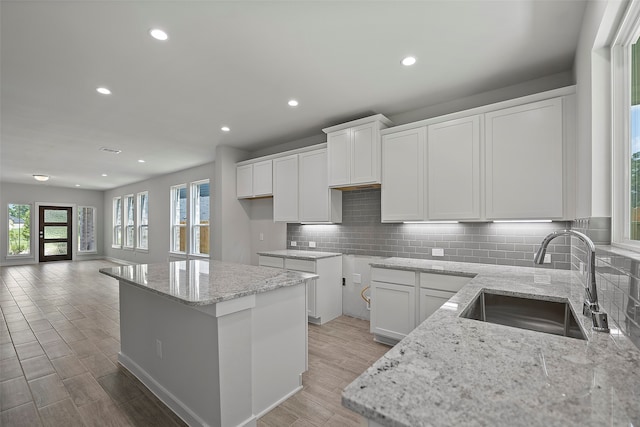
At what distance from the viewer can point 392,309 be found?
2959 millimetres

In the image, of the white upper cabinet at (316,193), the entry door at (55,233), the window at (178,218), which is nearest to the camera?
the white upper cabinet at (316,193)

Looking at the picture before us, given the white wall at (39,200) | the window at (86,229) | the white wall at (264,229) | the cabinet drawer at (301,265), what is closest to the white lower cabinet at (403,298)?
the cabinet drawer at (301,265)

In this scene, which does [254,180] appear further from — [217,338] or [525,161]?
[525,161]

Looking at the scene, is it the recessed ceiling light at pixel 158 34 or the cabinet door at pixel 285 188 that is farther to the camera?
the cabinet door at pixel 285 188

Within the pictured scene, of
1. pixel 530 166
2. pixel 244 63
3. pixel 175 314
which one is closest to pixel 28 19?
pixel 244 63

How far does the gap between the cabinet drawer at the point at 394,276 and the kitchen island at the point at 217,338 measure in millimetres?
1067

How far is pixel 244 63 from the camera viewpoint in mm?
2539

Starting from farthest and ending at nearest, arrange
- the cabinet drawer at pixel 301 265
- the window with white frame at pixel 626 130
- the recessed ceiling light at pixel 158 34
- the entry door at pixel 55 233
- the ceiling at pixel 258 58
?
the entry door at pixel 55 233 < the cabinet drawer at pixel 301 265 < the recessed ceiling light at pixel 158 34 < the ceiling at pixel 258 58 < the window with white frame at pixel 626 130

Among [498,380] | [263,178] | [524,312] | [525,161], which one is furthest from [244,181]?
[498,380]

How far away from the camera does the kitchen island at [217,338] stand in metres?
1.71

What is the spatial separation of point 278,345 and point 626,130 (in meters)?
2.43

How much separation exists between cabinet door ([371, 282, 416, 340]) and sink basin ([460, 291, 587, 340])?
0.99 meters

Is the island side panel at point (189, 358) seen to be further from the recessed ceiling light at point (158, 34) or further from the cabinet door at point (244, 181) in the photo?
the cabinet door at point (244, 181)

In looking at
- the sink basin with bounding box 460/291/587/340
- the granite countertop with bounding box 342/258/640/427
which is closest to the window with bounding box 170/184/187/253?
the sink basin with bounding box 460/291/587/340
